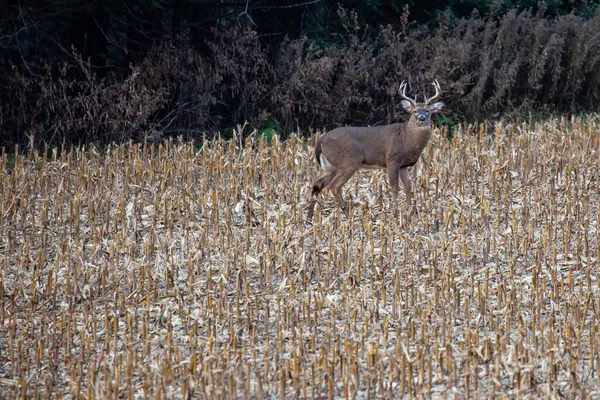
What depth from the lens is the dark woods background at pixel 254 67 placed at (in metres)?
14.9

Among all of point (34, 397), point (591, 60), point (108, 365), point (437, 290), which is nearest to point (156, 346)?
point (108, 365)

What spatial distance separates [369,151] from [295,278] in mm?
2812

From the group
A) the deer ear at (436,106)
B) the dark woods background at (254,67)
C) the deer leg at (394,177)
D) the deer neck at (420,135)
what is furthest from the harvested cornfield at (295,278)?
the dark woods background at (254,67)

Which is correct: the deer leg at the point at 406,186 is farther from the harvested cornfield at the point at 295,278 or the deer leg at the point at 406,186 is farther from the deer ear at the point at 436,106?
the deer ear at the point at 436,106

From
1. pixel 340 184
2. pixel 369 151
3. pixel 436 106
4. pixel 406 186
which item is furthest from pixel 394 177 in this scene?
pixel 436 106

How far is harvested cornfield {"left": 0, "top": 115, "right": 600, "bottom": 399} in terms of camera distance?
20.4 ft

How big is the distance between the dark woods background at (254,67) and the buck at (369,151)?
4.47 metres

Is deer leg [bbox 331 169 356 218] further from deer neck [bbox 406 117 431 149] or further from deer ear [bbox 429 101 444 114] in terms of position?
deer ear [bbox 429 101 444 114]

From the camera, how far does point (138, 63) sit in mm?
15844

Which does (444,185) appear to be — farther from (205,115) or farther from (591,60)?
(591,60)

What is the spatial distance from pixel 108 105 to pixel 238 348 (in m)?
8.70

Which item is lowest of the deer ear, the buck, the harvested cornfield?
the harvested cornfield

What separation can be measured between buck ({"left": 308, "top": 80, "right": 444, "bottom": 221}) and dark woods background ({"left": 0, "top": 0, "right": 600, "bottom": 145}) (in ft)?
14.7

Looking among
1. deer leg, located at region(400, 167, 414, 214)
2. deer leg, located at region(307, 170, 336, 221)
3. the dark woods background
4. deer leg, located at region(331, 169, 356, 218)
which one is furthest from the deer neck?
the dark woods background
